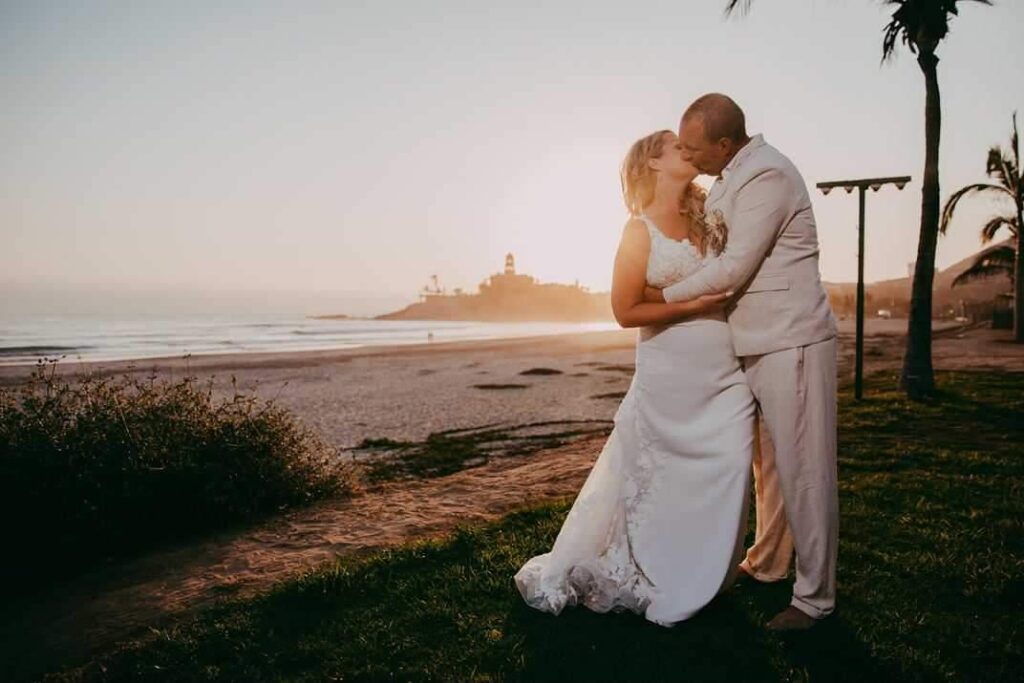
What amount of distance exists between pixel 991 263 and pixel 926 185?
885 inches

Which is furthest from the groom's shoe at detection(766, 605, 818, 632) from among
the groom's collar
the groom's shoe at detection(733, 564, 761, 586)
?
the groom's collar

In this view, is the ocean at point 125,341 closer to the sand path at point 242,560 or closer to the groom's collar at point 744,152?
the sand path at point 242,560

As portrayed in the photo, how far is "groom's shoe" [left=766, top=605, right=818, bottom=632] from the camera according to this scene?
3594 mm

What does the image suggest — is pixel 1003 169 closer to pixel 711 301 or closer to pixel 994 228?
pixel 994 228

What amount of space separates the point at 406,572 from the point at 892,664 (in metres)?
2.99

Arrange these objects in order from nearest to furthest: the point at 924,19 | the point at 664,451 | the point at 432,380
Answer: the point at 664,451 → the point at 924,19 → the point at 432,380

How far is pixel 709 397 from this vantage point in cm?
371

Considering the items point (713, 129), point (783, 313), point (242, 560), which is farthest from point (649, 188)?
point (242, 560)

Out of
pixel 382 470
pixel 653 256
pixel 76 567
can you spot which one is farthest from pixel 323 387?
pixel 653 256

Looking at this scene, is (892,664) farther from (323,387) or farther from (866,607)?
(323,387)

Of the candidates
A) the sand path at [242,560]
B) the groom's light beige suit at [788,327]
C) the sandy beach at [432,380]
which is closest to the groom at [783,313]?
the groom's light beige suit at [788,327]

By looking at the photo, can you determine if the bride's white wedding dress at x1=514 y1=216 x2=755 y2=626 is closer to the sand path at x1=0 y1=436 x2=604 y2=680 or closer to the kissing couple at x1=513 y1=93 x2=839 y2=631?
the kissing couple at x1=513 y1=93 x2=839 y2=631

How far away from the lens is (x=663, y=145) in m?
3.88

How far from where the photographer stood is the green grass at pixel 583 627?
3.32 meters
